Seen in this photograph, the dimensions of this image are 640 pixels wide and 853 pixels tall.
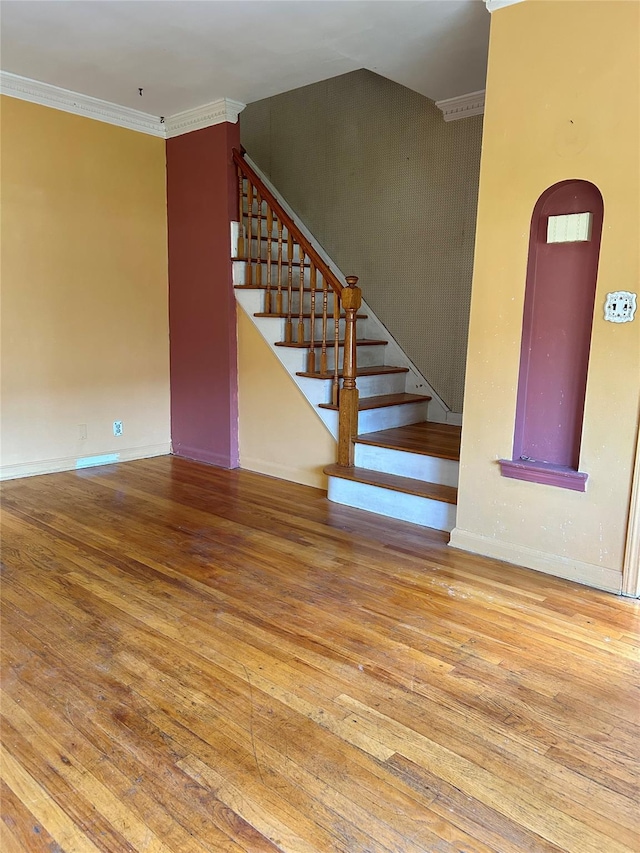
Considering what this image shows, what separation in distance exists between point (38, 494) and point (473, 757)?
3.23 m

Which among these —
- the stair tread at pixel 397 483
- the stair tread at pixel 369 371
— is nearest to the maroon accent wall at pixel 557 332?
→ the stair tread at pixel 397 483

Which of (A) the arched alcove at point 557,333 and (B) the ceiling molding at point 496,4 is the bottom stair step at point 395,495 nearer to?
(A) the arched alcove at point 557,333

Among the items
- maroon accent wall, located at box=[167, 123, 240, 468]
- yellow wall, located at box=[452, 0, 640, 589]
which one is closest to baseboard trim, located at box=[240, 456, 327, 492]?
maroon accent wall, located at box=[167, 123, 240, 468]

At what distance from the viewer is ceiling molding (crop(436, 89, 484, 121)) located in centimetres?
408

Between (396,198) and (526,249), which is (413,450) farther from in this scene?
(396,198)

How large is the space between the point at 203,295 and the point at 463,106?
7.58 ft

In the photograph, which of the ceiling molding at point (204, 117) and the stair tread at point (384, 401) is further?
the ceiling molding at point (204, 117)

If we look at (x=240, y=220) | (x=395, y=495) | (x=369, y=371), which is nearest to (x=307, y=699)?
(x=395, y=495)

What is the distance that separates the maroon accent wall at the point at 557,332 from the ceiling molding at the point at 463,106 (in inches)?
70.5

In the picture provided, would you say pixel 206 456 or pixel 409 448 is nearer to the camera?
pixel 409 448

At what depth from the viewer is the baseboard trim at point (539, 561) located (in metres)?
2.69

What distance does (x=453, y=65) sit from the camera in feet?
11.8

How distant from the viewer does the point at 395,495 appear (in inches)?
141

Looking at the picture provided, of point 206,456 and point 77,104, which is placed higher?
point 77,104
